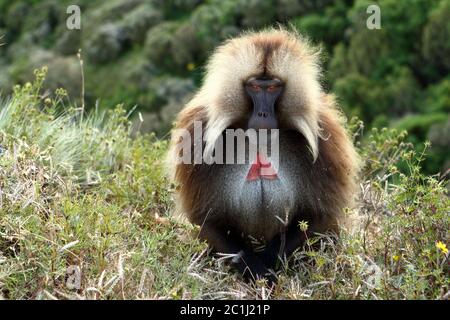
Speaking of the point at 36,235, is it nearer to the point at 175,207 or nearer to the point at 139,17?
the point at 175,207

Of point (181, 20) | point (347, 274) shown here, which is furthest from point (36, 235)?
point (181, 20)

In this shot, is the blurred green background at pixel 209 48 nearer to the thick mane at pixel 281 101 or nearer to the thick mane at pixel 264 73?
the thick mane at pixel 281 101

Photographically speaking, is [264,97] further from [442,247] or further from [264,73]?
[442,247]

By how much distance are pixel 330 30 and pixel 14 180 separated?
27.4 meters

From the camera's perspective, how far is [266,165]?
195 inches

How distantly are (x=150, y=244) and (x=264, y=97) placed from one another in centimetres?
103

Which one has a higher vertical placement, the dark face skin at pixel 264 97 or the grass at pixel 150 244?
the dark face skin at pixel 264 97

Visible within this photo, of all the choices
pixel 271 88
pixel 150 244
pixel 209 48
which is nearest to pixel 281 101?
pixel 271 88

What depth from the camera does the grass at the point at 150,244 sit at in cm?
421

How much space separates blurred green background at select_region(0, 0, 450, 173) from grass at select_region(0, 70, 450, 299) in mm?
18369

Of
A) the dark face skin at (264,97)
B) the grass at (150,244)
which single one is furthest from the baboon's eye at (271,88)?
the grass at (150,244)

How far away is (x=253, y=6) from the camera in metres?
30.6

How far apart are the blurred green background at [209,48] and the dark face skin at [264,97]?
19208 millimetres

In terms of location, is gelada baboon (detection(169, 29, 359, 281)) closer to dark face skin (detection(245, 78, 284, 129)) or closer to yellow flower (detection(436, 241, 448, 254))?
dark face skin (detection(245, 78, 284, 129))
